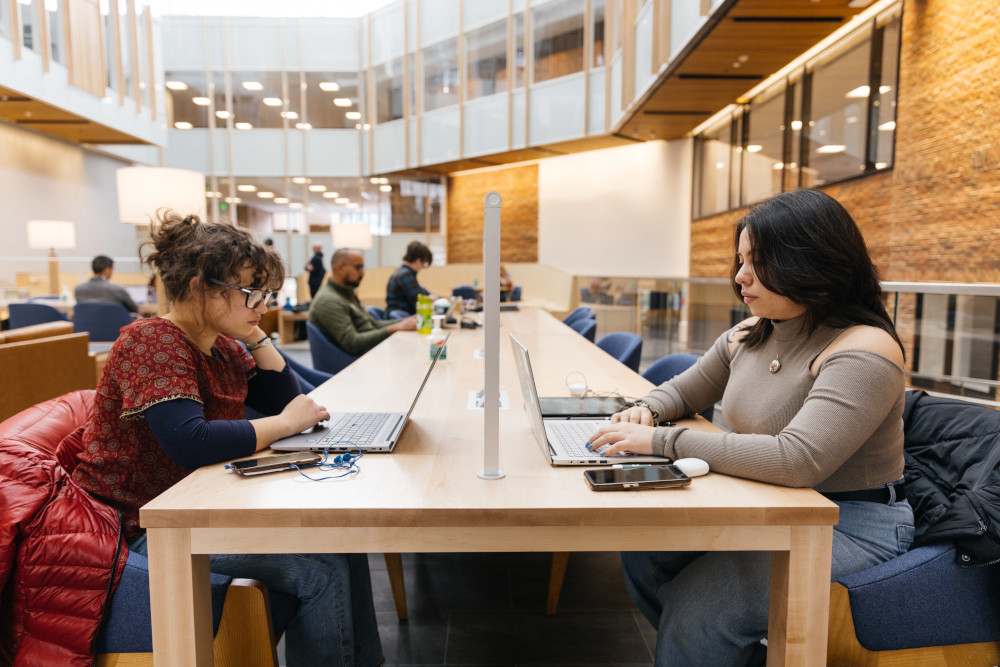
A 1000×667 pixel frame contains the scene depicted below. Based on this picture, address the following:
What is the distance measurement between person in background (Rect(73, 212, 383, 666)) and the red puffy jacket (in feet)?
0.42

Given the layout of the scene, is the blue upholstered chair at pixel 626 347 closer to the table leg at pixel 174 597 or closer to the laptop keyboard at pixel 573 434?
the laptop keyboard at pixel 573 434

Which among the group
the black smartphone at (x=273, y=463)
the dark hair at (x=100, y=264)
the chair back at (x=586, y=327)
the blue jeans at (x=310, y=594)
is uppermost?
the dark hair at (x=100, y=264)

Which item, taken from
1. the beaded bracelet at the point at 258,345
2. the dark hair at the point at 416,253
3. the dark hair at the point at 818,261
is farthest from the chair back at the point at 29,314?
the dark hair at the point at 818,261

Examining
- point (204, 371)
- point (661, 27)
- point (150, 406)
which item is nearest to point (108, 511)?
point (150, 406)

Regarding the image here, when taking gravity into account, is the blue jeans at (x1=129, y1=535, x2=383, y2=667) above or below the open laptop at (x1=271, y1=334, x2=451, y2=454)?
below

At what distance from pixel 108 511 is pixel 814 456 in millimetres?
1450

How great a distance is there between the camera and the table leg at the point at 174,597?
112 cm

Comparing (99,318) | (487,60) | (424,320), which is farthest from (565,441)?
(487,60)

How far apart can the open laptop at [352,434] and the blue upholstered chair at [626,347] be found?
1630mm

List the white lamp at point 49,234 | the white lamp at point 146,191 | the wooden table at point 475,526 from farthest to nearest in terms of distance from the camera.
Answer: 1. the white lamp at point 49,234
2. the white lamp at point 146,191
3. the wooden table at point 475,526

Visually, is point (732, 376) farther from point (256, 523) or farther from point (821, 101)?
point (821, 101)

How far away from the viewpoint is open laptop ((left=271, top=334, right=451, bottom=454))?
1455 mm

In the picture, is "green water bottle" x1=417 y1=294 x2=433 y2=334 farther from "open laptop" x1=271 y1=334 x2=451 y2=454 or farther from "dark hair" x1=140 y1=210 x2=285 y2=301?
"dark hair" x1=140 y1=210 x2=285 y2=301

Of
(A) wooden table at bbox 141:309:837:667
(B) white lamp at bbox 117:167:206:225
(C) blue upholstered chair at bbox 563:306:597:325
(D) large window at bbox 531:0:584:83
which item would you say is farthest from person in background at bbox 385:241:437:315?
(D) large window at bbox 531:0:584:83
